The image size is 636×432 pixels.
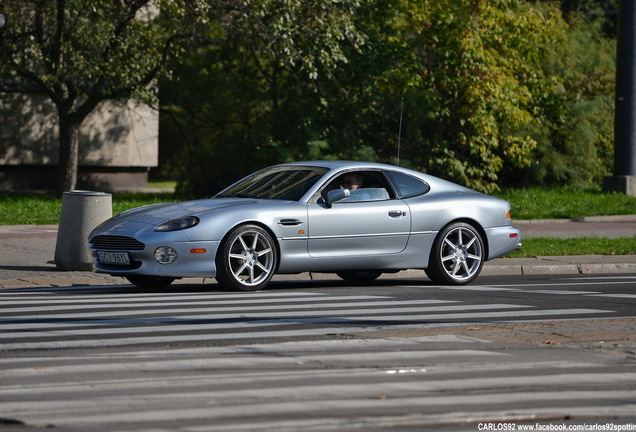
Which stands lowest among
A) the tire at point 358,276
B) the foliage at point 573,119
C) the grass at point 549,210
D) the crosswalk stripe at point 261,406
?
the tire at point 358,276

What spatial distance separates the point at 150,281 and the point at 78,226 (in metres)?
1.89

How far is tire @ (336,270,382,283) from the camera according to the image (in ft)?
47.3

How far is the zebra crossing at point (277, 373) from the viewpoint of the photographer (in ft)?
19.5

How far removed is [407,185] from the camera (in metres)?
13.8

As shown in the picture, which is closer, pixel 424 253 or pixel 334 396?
pixel 334 396

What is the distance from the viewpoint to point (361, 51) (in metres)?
28.8

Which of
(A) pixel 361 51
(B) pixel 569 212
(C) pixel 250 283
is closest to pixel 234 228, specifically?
(C) pixel 250 283

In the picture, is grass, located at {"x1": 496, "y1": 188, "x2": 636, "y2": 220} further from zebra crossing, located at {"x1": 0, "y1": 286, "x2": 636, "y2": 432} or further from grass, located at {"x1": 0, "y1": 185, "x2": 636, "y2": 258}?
zebra crossing, located at {"x1": 0, "y1": 286, "x2": 636, "y2": 432}

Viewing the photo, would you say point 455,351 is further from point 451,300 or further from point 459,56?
point 459,56

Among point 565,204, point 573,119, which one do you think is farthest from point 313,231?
point 573,119

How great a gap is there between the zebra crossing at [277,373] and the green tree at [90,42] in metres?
17.5

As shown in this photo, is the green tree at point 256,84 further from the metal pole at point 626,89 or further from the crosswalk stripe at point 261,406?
the crosswalk stripe at point 261,406

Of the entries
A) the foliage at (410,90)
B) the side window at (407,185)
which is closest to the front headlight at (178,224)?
the side window at (407,185)

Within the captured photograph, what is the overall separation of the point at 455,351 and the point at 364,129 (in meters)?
22.5
